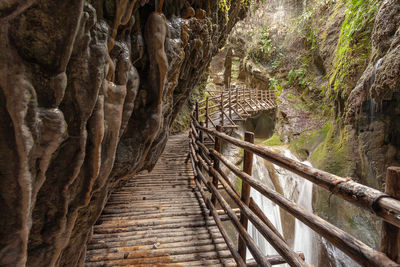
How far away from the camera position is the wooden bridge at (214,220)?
83 centimetres

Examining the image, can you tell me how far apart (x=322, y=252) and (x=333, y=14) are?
10498mm

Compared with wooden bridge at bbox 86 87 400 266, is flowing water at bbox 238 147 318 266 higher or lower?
lower

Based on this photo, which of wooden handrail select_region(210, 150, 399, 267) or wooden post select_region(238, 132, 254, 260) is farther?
wooden post select_region(238, 132, 254, 260)

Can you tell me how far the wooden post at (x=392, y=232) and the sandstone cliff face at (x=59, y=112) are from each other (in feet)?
5.38

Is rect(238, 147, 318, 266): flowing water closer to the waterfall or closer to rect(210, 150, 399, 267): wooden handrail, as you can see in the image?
the waterfall

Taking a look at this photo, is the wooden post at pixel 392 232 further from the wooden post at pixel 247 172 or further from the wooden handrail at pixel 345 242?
the wooden post at pixel 247 172

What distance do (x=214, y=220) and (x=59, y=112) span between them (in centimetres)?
259

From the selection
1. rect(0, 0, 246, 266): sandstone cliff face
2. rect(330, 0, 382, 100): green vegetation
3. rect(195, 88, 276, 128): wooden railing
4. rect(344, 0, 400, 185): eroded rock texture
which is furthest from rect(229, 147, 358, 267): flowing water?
rect(0, 0, 246, 266): sandstone cliff face

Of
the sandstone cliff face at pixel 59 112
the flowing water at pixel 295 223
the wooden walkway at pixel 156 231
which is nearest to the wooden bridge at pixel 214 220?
the wooden walkway at pixel 156 231

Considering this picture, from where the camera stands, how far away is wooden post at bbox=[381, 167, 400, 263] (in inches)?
30.6

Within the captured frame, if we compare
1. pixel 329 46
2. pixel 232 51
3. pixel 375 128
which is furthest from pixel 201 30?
pixel 232 51

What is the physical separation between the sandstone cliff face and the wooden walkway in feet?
1.76

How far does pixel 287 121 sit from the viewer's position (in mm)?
11750

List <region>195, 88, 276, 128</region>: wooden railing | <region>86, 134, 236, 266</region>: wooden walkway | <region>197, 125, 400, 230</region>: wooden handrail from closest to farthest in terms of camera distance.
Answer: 1. <region>197, 125, 400, 230</region>: wooden handrail
2. <region>86, 134, 236, 266</region>: wooden walkway
3. <region>195, 88, 276, 128</region>: wooden railing
